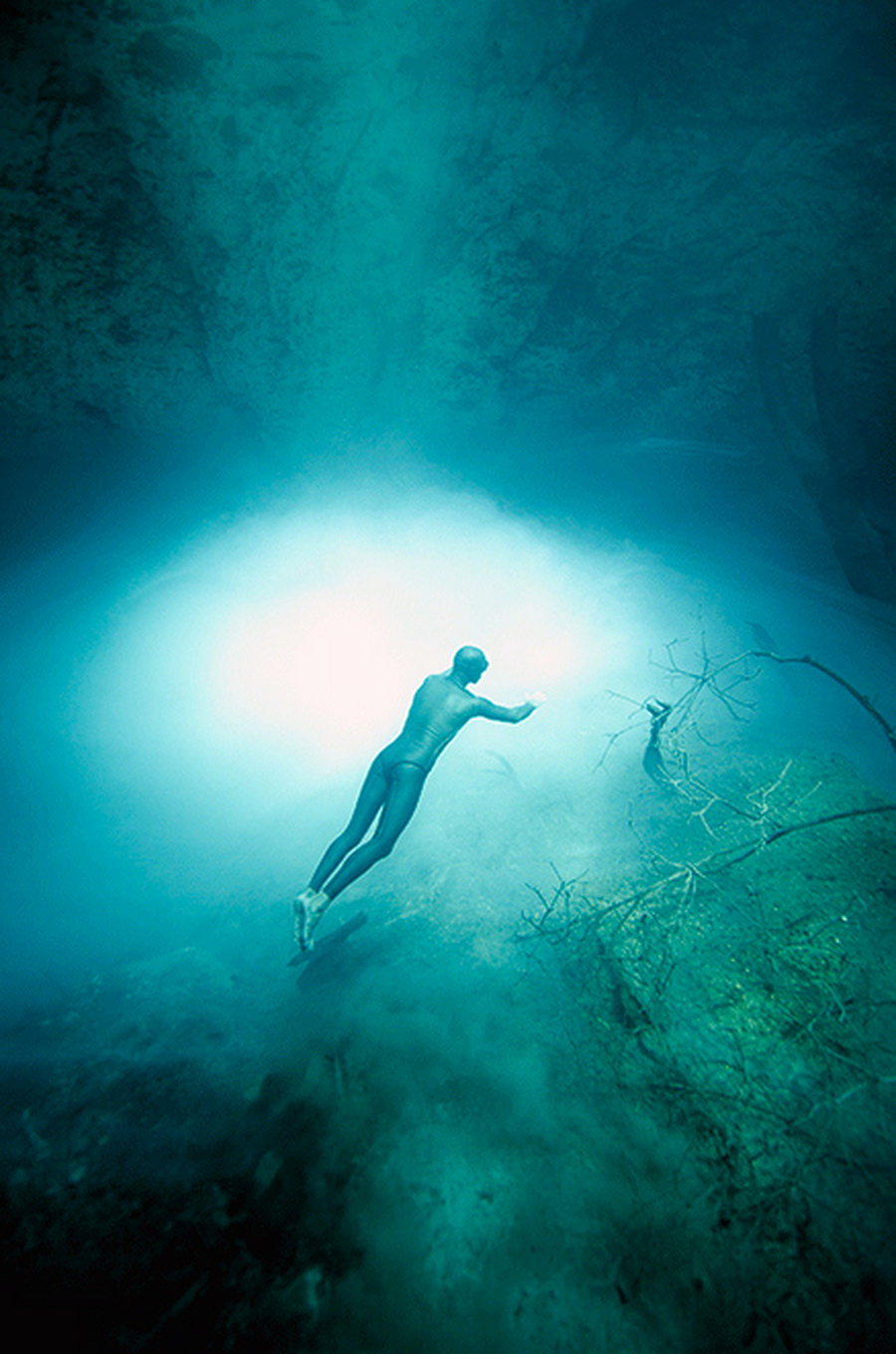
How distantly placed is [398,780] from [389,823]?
1.09 feet

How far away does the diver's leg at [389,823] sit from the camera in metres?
2.86

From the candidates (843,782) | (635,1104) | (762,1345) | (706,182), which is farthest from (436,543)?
(762,1345)

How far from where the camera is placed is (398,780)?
320 centimetres

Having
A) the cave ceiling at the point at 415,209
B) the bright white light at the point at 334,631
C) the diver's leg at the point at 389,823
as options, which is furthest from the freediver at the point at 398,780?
the cave ceiling at the point at 415,209

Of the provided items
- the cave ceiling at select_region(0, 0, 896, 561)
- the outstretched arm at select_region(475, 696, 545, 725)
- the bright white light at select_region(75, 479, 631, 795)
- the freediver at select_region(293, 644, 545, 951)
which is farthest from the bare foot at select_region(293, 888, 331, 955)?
the cave ceiling at select_region(0, 0, 896, 561)

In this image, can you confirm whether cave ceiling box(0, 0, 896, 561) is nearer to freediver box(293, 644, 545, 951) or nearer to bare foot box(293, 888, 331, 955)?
freediver box(293, 644, 545, 951)

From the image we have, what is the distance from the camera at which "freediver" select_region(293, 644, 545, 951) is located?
2814mm

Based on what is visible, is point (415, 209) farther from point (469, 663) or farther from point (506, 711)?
point (506, 711)

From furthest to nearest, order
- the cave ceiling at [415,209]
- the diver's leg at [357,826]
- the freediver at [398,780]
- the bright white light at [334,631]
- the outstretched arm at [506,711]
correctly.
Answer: the bright white light at [334,631] → the outstretched arm at [506,711] → the diver's leg at [357,826] → the freediver at [398,780] → the cave ceiling at [415,209]

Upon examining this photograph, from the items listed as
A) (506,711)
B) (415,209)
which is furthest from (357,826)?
(415,209)

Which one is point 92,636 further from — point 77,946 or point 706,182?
point 706,182

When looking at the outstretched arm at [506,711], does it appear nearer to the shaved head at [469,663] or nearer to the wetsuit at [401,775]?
the wetsuit at [401,775]

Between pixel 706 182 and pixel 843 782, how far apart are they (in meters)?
5.87

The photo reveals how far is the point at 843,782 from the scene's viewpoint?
3.94 m
